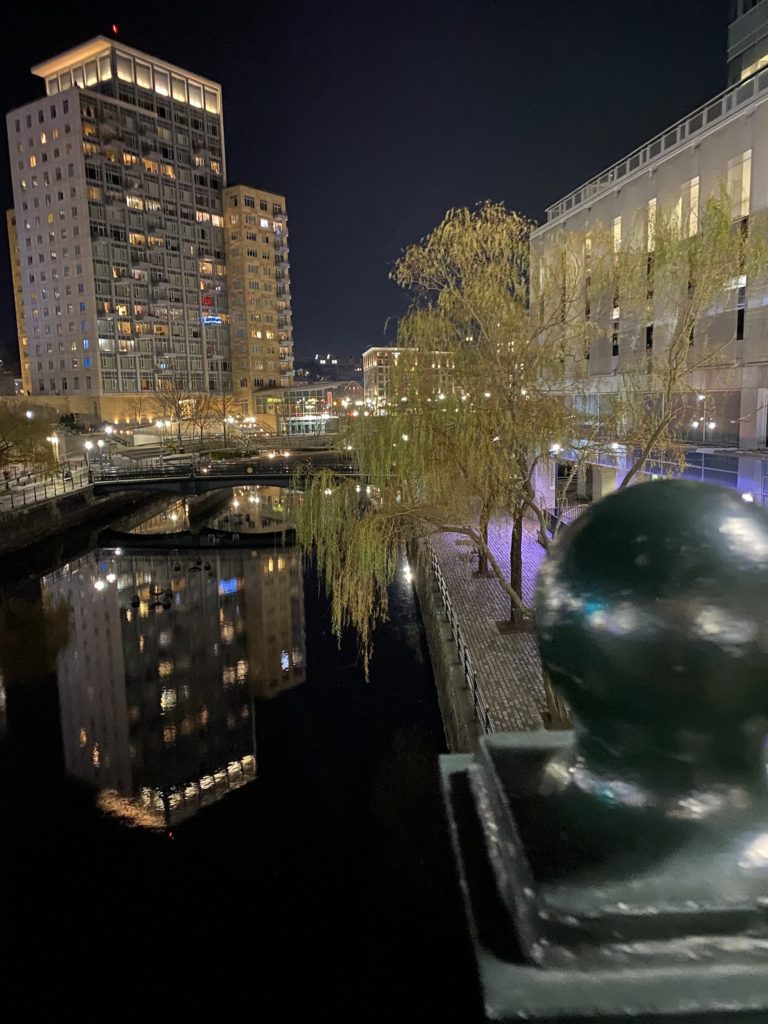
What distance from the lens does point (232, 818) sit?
46.9 feet

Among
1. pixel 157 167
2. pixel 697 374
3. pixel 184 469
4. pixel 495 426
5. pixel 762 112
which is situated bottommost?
pixel 184 469

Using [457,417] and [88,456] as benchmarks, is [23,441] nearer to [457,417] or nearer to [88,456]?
[88,456]

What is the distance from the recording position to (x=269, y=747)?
17359 millimetres

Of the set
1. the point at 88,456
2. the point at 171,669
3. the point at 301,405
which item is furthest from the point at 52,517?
the point at 301,405

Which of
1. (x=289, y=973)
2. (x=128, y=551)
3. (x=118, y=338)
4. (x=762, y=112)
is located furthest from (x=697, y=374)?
(x=118, y=338)

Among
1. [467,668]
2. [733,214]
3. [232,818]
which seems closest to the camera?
[232,818]

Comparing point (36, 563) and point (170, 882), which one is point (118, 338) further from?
point (170, 882)

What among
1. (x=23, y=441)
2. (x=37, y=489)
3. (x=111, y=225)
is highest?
(x=111, y=225)

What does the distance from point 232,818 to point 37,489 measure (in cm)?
3340

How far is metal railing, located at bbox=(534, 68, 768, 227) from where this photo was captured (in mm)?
21109

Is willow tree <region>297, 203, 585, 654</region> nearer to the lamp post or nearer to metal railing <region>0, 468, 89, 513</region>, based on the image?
metal railing <region>0, 468, 89, 513</region>

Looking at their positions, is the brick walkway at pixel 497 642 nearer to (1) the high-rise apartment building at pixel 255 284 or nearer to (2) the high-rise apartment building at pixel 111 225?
(2) the high-rise apartment building at pixel 111 225

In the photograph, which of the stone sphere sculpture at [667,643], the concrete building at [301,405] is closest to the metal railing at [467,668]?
the stone sphere sculpture at [667,643]

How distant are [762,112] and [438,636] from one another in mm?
18479
